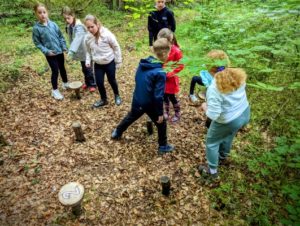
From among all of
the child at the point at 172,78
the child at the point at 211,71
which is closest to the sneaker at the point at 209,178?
the child at the point at 211,71

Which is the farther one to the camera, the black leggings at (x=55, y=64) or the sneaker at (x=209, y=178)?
the black leggings at (x=55, y=64)

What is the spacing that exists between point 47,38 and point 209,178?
4.63 m

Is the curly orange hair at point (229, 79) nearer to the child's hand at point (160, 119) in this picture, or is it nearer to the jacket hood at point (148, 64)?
the jacket hood at point (148, 64)

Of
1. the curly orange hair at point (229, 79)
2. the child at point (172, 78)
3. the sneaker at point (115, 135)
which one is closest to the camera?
the curly orange hair at point (229, 79)

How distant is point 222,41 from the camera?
6828 millimetres

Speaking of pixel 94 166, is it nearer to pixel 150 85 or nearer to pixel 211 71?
pixel 150 85

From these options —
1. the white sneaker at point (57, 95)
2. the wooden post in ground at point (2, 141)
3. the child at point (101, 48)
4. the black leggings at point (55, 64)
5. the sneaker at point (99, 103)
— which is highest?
the child at point (101, 48)

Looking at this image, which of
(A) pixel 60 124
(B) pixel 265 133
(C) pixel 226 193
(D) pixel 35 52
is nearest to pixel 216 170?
(C) pixel 226 193

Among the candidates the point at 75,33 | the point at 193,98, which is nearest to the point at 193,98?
the point at 193,98

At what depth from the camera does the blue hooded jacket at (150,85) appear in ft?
12.0

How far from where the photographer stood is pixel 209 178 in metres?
3.93

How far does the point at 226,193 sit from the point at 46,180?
2994mm

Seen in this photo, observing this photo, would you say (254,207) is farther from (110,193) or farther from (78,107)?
(78,107)

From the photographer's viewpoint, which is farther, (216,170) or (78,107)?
(78,107)
